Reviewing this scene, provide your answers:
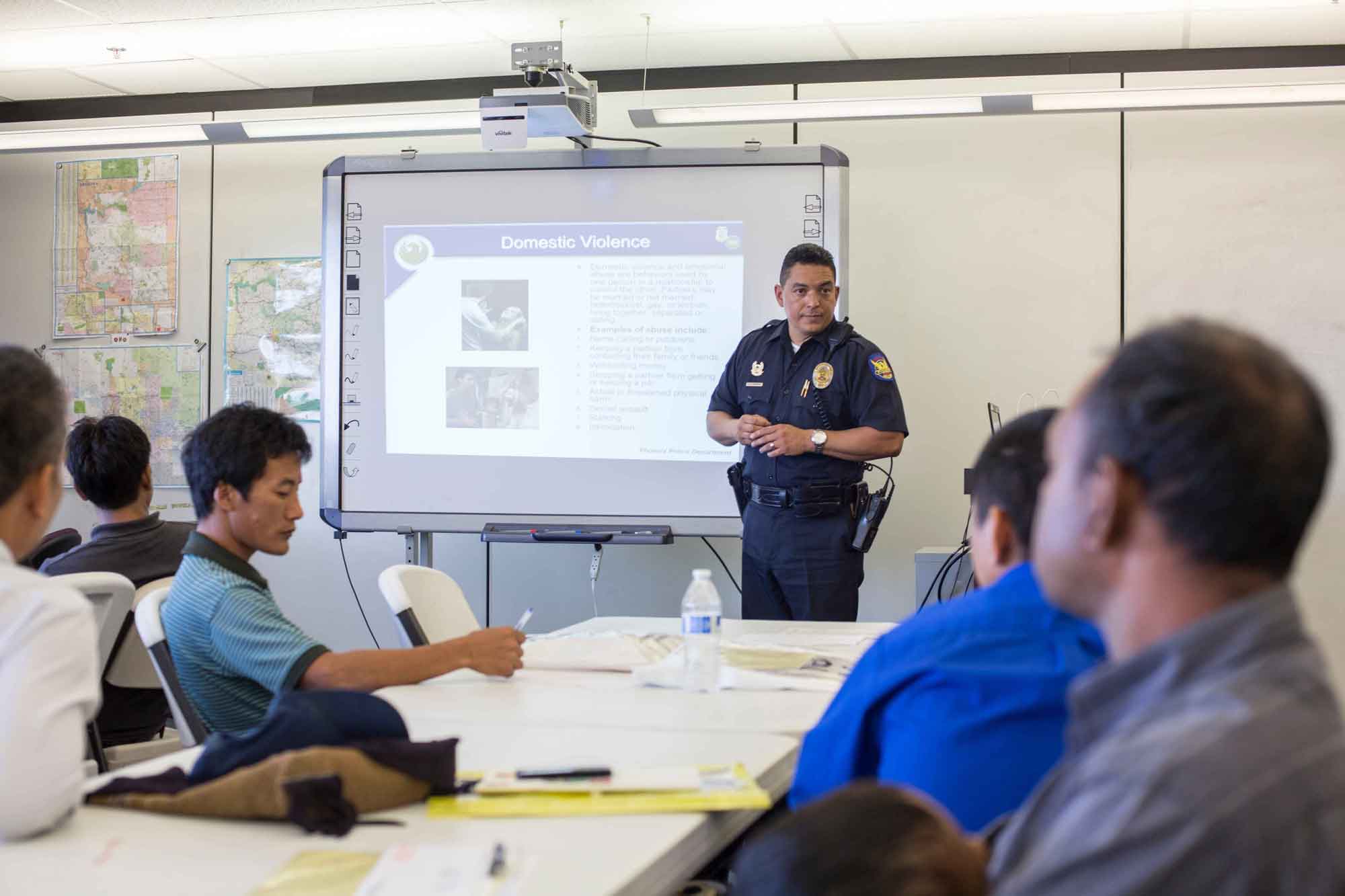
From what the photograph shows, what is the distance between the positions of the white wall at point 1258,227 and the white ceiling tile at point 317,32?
2.69 meters

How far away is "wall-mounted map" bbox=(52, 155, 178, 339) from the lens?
5.85 metres

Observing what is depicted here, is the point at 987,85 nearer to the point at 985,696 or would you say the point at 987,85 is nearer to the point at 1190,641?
the point at 985,696

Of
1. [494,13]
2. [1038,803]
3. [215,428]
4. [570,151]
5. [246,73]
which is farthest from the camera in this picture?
[246,73]

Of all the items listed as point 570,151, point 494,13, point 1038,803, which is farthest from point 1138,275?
point 1038,803

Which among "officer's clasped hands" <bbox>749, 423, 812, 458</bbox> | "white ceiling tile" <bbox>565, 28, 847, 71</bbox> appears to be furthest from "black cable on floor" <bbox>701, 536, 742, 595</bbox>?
"white ceiling tile" <bbox>565, 28, 847, 71</bbox>

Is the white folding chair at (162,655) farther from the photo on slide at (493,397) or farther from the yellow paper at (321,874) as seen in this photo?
the photo on slide at (493,397)

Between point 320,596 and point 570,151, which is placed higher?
point 570,151

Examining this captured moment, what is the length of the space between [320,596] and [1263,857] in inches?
214

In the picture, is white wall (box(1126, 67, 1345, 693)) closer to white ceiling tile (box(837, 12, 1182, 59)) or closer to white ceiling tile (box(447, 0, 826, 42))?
white ceiling tile (box(837, 12, 1182, 59))

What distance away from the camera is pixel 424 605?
2.93m

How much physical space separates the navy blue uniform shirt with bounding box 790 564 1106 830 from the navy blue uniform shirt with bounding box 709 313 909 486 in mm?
2695

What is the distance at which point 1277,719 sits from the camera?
2.19 ft

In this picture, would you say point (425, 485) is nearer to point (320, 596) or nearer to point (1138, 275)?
point (320, 596)

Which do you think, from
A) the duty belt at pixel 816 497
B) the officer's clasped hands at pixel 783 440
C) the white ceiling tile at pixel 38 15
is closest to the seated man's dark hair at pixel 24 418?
the officer's clasped hands at pixel 783 440
